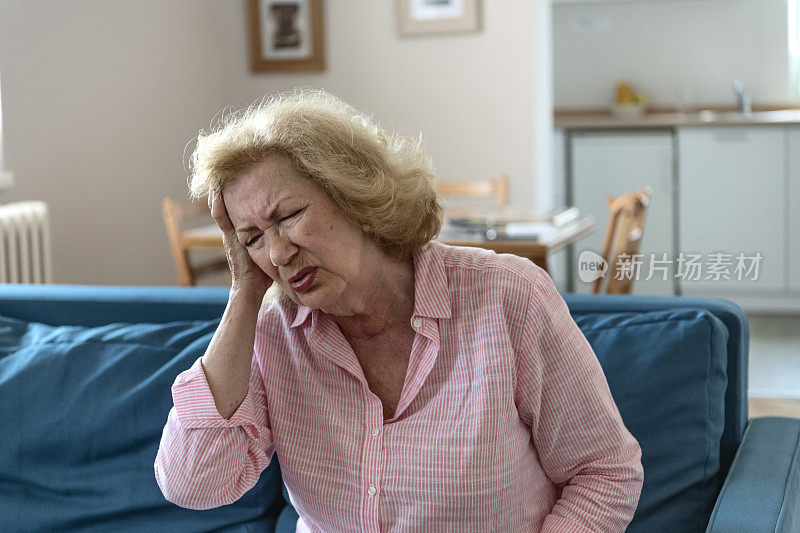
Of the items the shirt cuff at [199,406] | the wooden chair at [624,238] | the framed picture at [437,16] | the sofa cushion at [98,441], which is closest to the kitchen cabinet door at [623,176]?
the framed picture at [437,16]

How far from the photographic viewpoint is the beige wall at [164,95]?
3557 millimetres

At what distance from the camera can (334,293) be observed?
1.20 m

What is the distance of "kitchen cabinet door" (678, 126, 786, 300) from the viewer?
189 inches

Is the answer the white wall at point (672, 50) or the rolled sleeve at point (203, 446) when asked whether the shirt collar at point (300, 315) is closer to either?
the rolled sleeve at point (203, 446)

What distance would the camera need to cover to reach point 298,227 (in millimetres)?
1178

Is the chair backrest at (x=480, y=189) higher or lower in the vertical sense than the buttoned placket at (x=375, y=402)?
higher

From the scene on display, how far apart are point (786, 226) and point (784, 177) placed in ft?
0.83

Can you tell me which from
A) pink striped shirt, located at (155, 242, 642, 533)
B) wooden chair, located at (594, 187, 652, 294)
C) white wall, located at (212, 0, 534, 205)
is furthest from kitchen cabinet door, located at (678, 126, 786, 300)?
pink striped shirt, located at (155, 242, 642, 533)

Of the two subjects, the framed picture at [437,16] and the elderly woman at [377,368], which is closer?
the elderly woman at [377,368]

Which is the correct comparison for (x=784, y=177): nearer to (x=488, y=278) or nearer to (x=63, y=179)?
(x=63, y=179)

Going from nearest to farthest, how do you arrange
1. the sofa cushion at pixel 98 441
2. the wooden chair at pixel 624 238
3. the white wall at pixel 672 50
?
the sofa cushion at pixel 98 441
the wooden chair at pixel 624 238
the white wall at pixel 672 50

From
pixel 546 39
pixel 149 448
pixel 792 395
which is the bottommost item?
pixel 792 395

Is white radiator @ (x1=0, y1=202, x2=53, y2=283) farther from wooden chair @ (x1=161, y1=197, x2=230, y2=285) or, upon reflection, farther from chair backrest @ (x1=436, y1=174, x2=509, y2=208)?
chair backrest @ (x1=436, y1=174, x2=509, y2=208)

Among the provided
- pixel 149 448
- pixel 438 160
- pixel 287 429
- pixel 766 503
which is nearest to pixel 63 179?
pixel 438 160
